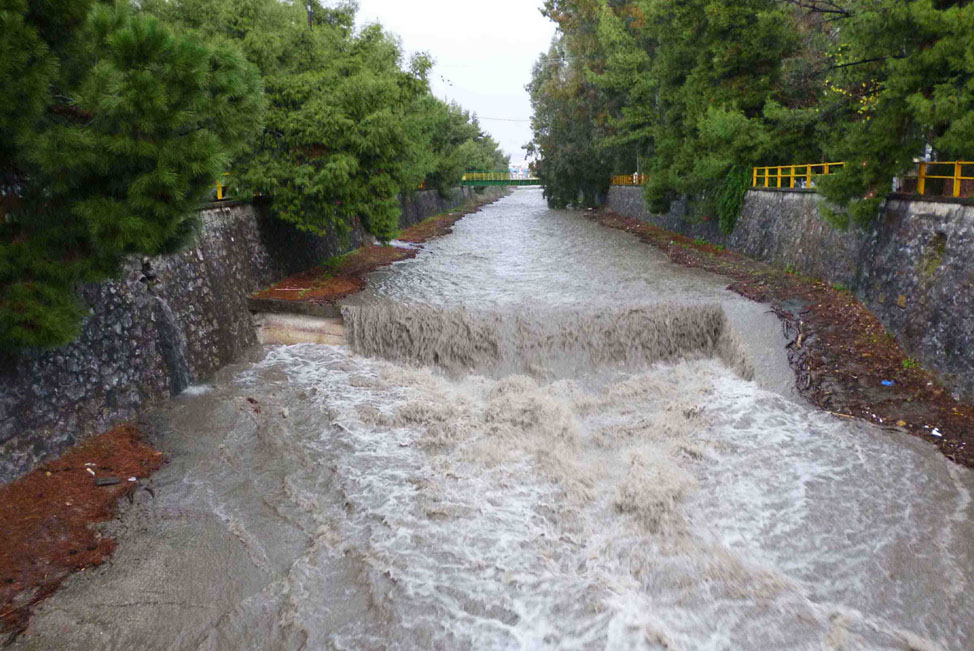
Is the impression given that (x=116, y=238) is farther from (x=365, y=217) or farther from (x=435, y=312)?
(x=365, y=217)

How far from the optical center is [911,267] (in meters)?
11.8

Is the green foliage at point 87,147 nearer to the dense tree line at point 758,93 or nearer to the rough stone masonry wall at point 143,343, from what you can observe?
the rough stone masonry wall at point 143,343

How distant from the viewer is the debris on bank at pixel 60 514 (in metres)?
6.27

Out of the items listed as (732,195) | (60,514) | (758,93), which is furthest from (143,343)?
(758,93)

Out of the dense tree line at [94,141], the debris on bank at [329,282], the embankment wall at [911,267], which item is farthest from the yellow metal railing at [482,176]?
the dense tree line at [94,141]

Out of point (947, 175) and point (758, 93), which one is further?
point (758, 93)

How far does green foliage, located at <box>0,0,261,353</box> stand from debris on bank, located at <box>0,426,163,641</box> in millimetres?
1686

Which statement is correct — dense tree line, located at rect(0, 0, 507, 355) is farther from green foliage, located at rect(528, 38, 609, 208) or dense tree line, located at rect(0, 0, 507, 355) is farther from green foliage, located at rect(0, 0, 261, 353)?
green foliage, located at rect(528, 38, 609, 208)

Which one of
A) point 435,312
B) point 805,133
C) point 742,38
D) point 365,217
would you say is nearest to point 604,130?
point 742,38

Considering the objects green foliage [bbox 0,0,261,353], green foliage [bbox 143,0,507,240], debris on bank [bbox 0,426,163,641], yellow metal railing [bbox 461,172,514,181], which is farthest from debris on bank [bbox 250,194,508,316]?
yellow metal railing [bbox 461,172,514,181]

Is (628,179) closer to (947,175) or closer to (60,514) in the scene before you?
(947,175)

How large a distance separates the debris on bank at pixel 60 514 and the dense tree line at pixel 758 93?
40.8ft

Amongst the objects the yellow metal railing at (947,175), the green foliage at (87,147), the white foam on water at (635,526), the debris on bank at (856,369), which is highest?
the green foliage at (87,147)

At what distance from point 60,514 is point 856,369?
36.4ft
